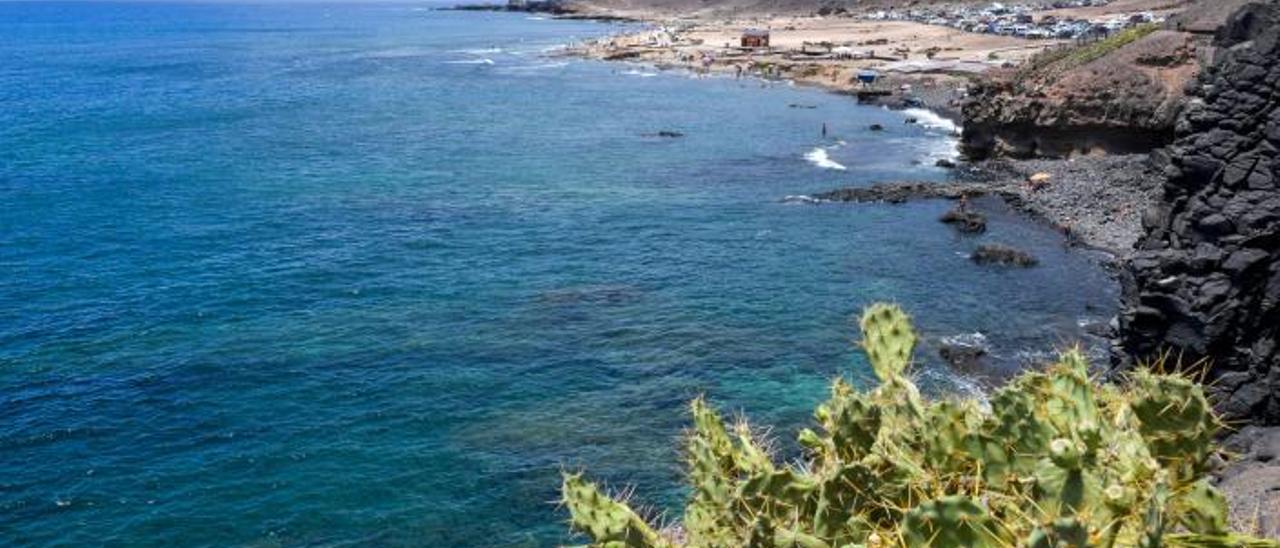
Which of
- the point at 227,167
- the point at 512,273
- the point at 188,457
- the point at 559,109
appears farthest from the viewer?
the point at 559,109

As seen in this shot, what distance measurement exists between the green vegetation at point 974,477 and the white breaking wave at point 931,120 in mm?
80342

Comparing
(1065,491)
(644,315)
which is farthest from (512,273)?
(1065,491)

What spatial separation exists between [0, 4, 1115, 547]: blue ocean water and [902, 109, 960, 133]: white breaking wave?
9.02 ft

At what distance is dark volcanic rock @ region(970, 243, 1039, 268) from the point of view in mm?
50875

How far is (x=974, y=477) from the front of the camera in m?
11.5

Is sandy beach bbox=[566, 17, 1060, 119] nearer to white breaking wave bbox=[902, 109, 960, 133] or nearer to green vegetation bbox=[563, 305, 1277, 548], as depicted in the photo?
white breaking wave bbox=[902, 109, 960, 133]

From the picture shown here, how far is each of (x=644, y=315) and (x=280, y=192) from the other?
36.1m

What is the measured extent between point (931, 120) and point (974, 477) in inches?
3448

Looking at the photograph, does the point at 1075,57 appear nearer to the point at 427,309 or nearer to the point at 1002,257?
the point at 1002,257

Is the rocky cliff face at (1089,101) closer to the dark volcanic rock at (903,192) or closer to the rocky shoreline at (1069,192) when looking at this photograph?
the rocky shoreline at (1069,192)

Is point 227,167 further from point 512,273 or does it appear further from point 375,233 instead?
point 512,273

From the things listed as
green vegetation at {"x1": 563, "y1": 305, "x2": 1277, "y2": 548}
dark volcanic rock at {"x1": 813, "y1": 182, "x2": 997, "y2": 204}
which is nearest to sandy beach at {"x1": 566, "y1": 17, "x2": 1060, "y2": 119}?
dark volcanic rock at {"x1": 813, "y1": 182, "x2": 997, "y2": 204}

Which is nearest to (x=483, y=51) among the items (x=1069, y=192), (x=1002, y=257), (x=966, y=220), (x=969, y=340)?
(x=1069, y=192)

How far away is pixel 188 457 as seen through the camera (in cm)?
3316
